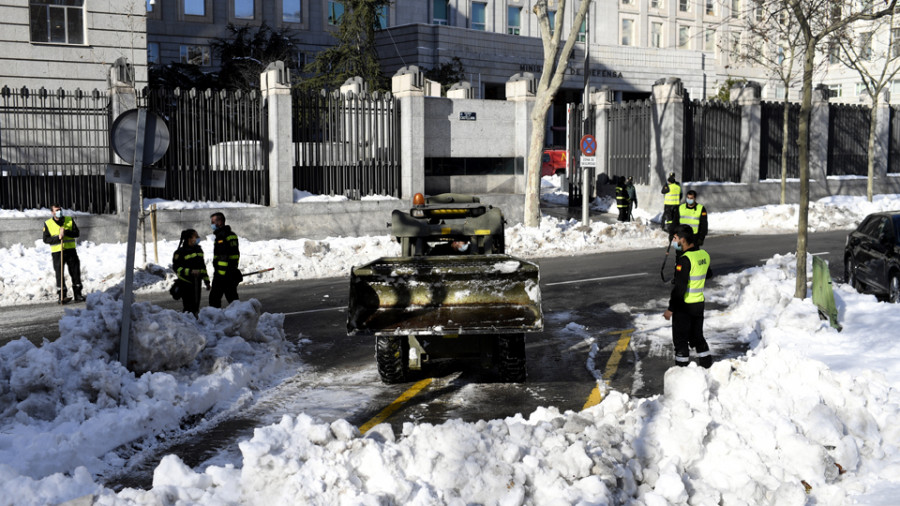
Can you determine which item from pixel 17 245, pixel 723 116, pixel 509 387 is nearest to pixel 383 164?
pixel 17 245

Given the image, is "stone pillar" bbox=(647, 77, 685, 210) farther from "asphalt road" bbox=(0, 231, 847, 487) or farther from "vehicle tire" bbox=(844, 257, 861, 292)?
"vehicle tire" bbox=(844, 257, 861, 292)

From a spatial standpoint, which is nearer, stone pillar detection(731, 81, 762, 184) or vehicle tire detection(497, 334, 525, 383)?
vehicle tire detection(497, 334, 525, 383)

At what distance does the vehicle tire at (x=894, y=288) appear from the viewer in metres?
14.0

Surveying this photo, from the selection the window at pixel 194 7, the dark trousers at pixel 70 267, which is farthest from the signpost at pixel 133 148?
the window at pixel 194 7

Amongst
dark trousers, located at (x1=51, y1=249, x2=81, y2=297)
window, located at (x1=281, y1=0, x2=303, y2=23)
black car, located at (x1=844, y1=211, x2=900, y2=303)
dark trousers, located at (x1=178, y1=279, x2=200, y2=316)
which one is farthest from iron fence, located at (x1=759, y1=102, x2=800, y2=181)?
window, located at (x1=281, y1=0, x2=303, y2=23)

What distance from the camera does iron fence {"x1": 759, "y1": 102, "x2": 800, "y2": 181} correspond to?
3569cm

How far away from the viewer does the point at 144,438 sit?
27.0 ft

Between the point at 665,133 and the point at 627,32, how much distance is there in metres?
39.6

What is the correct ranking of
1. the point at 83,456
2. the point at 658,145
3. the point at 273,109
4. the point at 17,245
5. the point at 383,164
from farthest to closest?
the point at 658,145
the point at 383,164
the point at 273,109
the point at 17,245
the point at 83,456

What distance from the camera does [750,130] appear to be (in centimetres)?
3491

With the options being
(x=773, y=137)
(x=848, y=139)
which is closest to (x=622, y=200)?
(x=773, y=137)

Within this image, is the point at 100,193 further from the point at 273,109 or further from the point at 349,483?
the point at 349,483

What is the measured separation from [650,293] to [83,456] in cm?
1126

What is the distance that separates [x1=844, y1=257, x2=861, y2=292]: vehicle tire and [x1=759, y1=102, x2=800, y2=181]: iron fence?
778 inches
